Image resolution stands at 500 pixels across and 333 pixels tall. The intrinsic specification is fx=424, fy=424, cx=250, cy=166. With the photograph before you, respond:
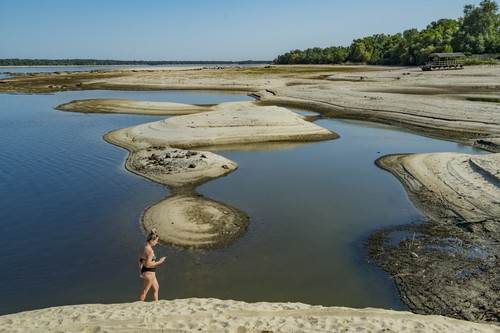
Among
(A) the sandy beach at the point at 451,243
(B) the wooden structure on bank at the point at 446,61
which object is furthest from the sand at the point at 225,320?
(B) the wooden structure on bank at the point at 446,61

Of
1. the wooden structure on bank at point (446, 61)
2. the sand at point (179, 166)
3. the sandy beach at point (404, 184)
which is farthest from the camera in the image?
the wooden structure on bank at point (446, 61)

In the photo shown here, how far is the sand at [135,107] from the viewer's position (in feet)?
163

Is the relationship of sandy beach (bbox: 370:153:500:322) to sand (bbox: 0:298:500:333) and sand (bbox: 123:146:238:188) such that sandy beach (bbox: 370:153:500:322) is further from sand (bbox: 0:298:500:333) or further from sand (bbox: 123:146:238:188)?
sand (bbox: 123:146:238:188)

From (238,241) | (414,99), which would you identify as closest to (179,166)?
(238,241)

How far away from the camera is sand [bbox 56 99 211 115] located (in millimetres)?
49656

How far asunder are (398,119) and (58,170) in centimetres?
3043

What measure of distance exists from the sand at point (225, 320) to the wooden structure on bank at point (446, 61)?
83.2 metres

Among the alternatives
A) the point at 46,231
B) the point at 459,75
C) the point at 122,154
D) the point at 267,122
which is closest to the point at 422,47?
the point at 459,75

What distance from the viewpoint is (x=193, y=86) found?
84750 millimetres

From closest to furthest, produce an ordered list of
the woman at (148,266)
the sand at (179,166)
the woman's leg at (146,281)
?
the woman at (148,266) → the woman's leg at (146,281) → the sand at (179,166)

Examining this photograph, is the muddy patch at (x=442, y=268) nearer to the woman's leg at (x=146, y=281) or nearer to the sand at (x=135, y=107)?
the woman's leg at (x=146, y=281)

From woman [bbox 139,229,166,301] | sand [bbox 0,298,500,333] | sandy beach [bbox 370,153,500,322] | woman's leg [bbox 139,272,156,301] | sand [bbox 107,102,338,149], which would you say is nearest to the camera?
sand [bbox 0,298,500,333]

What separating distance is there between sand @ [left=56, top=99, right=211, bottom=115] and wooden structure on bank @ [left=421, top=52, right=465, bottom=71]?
53837 mm

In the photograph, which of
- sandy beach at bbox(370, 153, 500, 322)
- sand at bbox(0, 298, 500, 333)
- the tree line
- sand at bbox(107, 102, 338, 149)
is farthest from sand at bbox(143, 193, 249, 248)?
the tree line
